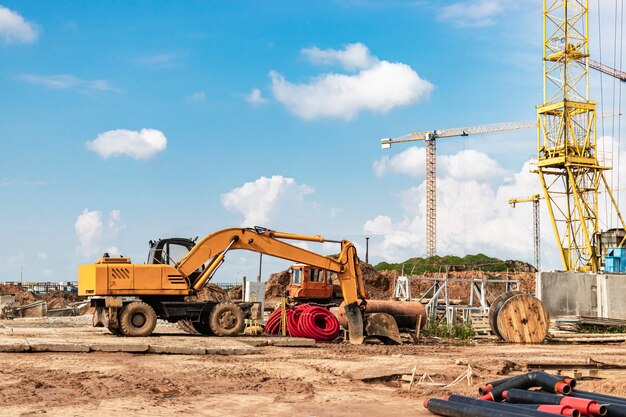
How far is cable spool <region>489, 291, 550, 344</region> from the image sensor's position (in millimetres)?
25062

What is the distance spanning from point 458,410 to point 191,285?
45.2 feet

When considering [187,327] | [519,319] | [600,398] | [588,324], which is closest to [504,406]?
[600,398]

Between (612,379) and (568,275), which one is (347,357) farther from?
(568,275)

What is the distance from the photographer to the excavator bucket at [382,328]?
74.6 feet

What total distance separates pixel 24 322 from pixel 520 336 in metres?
19.2

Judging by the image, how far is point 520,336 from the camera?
2527 cm

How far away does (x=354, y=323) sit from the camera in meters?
22.6

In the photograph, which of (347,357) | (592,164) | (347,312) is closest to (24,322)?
(347,312)

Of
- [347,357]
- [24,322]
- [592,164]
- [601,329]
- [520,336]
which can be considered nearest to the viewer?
[347,357]

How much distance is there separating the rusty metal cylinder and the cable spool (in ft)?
7.98

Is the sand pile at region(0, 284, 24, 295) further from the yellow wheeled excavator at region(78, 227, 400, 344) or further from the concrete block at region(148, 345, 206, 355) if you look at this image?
the concrete block at region(148, 345, 206, 355)

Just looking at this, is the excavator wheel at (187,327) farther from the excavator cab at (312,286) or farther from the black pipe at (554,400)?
the black pipe at (554,400)

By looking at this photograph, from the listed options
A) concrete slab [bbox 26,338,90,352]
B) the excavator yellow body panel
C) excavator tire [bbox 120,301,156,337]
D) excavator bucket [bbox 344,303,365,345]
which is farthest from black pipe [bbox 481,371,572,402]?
the excavator yellow body panel

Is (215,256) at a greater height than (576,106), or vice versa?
(576,106)
